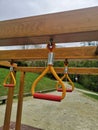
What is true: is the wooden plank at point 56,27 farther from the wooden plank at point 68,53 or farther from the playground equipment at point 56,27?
the wooden plank at point 68,53

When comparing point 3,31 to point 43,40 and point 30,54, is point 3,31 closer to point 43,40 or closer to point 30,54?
point 43,40

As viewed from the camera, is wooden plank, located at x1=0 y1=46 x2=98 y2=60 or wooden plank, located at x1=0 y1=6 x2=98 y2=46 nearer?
wooden plank, located at x1=0 y1=6 x2=98 y2=46

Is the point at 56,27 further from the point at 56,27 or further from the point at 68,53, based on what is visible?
the point at 68,53

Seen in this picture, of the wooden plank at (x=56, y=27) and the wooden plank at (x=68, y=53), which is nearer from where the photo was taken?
the wooden plank at (x=56, y=27)

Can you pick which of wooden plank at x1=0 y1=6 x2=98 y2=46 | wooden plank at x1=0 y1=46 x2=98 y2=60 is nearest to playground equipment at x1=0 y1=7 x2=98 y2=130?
wooden plank at x1=0 y1=6 x2=98 y2=46

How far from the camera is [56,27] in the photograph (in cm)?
81

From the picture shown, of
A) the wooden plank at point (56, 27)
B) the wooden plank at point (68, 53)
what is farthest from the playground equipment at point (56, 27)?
the wooden plank at point (68, 53)

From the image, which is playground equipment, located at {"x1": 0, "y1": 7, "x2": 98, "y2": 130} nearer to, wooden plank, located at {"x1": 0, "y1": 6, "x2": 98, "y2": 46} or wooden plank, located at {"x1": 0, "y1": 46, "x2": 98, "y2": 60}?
wooden plank, located at {"x1": 0, "y1": 6, "x2": 98, "y2": 46}

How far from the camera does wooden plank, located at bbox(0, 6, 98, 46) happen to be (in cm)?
77

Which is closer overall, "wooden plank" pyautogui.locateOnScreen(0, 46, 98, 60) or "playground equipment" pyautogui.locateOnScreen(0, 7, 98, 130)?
"playground equipment" pyautogui.locateOnScreen(0, 7, 98, 130)

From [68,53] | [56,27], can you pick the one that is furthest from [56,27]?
[68,53]

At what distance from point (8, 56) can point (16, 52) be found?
0.45ft

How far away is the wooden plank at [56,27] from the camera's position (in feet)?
2.51

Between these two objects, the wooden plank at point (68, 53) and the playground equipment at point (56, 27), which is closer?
the playground equipment at point (56, 27)
